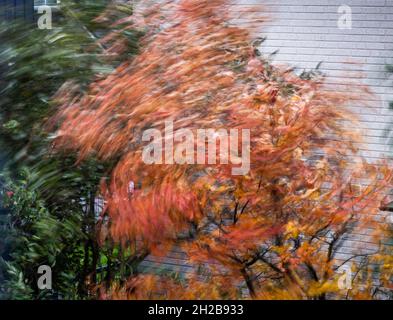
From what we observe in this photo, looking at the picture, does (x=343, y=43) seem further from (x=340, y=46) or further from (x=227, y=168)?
(x=227, y=168)

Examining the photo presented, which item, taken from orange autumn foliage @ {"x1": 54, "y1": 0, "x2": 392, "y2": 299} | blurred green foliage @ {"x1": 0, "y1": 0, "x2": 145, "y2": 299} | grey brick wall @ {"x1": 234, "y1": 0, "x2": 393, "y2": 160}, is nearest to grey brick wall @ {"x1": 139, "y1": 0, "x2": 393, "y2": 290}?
grey brick wall @ {"x1": 234, "y1": 0, "x2": 393, "y2": 160}

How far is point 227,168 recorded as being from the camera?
423 centimetres

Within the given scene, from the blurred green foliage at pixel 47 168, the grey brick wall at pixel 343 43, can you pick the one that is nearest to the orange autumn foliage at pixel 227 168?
the blurred green foliage at pixel 47 168

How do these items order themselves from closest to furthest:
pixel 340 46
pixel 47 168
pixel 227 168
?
1. pixel 227 168
2. pixel 47 168
3. pixel 340 46

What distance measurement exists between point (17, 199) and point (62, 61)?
2.98 ft

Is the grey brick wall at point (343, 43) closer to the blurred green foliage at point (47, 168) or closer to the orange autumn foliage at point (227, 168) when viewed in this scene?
the orange autumn foliage at point (227, 168)

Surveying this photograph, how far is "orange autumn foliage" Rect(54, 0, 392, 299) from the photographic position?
427 cm

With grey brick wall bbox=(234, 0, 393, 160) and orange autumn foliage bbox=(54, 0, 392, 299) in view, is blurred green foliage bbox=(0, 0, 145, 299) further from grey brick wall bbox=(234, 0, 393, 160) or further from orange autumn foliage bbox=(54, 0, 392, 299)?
grey brick wall bbox=(234, 0, 393, 160)

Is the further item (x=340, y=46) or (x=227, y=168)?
(x=340, y=46)

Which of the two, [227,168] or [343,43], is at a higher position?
[343,43]

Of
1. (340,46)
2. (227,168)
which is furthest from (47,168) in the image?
(340,46)

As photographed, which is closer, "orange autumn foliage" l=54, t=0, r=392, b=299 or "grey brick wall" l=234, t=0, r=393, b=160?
"orange autumn foliage" l=54, t=0, r=392, b=299
